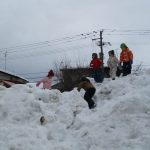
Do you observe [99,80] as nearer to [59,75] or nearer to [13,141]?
[13,141]

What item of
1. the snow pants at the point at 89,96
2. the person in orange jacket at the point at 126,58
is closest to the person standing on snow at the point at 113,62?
the person in orange jacket at the point at 126,58

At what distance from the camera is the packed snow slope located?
9.38 meters

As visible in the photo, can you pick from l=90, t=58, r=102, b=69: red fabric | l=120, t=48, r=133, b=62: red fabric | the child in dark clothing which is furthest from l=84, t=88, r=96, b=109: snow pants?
l=120, t=48, r=133, b=62: red fabric

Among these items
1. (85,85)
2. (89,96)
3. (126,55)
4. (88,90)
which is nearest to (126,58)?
(126,55)

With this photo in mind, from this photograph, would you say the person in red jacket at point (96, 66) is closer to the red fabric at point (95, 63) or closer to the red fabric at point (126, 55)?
the red fabric at point (95, 63)

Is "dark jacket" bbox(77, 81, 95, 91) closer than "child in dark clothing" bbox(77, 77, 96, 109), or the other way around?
"child in dark clothing" bbox(77, 77, 96, 109)

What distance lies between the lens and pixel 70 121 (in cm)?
1091

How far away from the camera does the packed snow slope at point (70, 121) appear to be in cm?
938

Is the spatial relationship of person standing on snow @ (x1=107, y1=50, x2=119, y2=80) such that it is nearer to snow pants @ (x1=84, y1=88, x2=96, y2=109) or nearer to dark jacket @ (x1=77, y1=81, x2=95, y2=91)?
dark jacket @ (x1=77, y1=81, x2=95, y2=91)

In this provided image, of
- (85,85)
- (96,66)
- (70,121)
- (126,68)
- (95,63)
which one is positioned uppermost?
(95,63)

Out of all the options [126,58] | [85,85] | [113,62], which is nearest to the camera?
[85,85]

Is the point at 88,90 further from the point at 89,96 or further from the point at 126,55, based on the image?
the point at 126,55

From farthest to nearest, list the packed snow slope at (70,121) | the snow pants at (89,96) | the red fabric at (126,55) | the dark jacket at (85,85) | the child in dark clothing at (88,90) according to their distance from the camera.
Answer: the red fabric at (126,55)
the dark jacket at (85,85)
the child in dark clothing at (88,90)
the snow pants at (89,96)
the packed snow slope at (70,121)

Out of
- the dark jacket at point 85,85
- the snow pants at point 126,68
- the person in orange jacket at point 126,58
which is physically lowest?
the dark jacket at point 85,85
